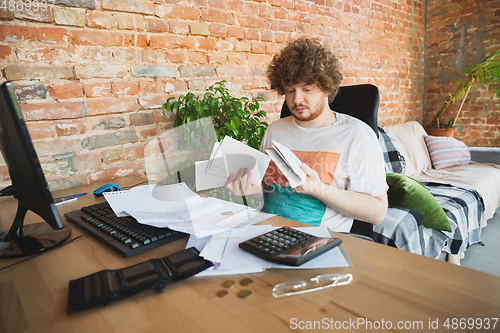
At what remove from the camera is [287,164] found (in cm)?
93

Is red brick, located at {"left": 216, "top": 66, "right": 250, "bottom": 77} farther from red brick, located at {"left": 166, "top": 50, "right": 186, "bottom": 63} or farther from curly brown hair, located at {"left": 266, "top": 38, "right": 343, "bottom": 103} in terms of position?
curly brown hair, located at {"left": 266, "top": 38, "right": 343, "bottom": 103}

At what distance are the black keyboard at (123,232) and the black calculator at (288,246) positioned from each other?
0.23 m

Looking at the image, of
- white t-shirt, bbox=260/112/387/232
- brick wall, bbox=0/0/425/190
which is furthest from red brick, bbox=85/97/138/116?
white t-shirt, bbox=260/112/387/232

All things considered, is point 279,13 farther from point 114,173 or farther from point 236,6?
point 114,173

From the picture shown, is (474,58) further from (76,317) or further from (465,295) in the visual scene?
(76,317)

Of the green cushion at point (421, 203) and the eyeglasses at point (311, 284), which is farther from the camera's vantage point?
the green cushion at point (421, 203)

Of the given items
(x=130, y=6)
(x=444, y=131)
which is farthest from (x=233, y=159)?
(x=444, y=131)

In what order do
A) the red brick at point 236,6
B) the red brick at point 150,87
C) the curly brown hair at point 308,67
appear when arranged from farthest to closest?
the red brick at point 236,6, the red brick at point 150,87, the curly brown hair at point 308,67

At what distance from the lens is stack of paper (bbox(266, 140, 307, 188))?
0.92 meters

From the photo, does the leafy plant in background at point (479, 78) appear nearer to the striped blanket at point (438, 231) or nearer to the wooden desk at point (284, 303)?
the striped blanket at point (438, 231)

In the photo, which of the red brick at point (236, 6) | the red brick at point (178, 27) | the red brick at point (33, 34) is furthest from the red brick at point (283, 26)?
the red brick at point (33, 34)

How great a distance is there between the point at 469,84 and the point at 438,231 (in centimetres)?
272

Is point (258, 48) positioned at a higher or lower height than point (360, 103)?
higher

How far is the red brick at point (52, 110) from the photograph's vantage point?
1415mm
